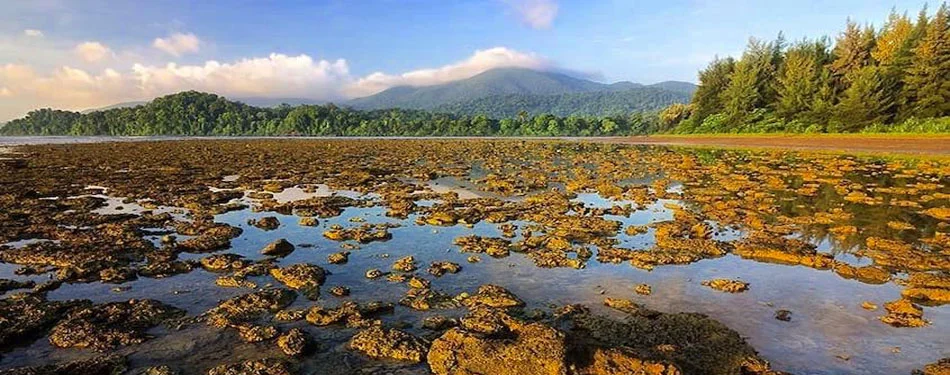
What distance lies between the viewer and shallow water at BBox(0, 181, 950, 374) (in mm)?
6508

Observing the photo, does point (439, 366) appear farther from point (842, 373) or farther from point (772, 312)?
point (772, 312)

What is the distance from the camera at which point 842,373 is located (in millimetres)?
5926

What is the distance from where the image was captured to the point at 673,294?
345 inches

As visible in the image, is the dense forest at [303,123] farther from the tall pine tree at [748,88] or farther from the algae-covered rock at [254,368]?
the algae-covered rock at [254,368]

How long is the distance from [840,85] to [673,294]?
232ft

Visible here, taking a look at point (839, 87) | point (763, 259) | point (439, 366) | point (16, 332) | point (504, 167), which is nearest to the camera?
point (439, 366)

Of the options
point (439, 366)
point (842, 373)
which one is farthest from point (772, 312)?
point (439, 366)

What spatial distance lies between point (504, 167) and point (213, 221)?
22.3 m

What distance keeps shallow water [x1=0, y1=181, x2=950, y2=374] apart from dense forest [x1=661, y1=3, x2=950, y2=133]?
5391 centimetres

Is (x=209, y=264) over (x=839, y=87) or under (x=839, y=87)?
under

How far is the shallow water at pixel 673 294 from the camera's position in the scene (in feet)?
21.4

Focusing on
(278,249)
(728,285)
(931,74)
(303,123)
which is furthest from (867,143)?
(303,123)

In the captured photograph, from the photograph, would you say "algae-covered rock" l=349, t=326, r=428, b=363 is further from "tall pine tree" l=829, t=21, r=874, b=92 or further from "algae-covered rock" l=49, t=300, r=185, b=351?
"tall pine tree" l=829, t=21, r=874, b=92

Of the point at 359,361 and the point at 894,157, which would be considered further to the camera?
the point at 894,157
